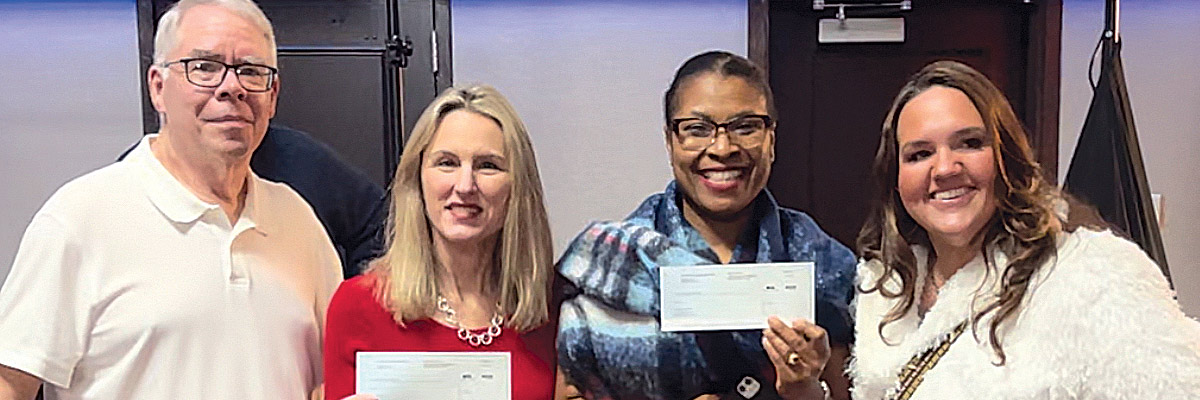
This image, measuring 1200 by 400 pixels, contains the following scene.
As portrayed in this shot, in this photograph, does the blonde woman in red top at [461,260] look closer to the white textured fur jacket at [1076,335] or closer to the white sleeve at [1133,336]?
the white textured fur jacket at [1076,335]

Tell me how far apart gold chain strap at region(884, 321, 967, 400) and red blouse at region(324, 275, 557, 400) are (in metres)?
0.53

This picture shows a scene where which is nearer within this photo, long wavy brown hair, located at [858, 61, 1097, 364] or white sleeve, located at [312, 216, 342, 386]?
long wavy brown hair, located at [858, 61, 1097, 364]

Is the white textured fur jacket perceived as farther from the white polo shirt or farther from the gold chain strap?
the white polo shirt

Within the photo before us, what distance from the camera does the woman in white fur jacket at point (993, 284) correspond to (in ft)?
4.05

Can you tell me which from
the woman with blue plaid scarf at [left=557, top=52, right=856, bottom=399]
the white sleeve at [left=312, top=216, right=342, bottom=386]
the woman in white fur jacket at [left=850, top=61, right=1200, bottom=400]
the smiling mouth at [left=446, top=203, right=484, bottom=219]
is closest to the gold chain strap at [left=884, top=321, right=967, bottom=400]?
the woman in white fur jacket at [left=850, top=61, right=1200, bottom=400]

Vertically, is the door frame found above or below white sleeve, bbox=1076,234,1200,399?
above

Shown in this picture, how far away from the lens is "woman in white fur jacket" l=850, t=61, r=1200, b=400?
123 centimetres

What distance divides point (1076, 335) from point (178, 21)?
4.35ft

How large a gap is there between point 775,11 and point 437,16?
102 centimetres

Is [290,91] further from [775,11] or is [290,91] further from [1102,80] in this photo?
[1102,80]

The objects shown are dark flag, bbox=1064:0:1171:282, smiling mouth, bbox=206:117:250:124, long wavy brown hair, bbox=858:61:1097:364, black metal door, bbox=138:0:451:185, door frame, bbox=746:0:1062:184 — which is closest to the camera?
long wavy brown hair, bbox=858:61:1097:364

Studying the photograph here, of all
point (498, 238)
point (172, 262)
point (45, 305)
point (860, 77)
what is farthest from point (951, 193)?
point (860, 77)

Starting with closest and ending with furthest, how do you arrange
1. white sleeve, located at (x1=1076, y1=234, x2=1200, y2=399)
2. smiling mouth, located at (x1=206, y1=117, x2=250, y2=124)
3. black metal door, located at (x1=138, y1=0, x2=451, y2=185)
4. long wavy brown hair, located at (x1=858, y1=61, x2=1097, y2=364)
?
white sleeve, located at (x1=1076, y1=234, x2=1200, y2=399), long wavy brown hair, located at (x1=858, y1=61, x2=1097, y2=364), smiling mouth, located at (x1=206, y1=117, x2=250, y2=124), black metal door, located at (x1=138, y1=0, x2=451, y2=185)

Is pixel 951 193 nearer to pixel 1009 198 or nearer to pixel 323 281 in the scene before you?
pixel 1009 198
